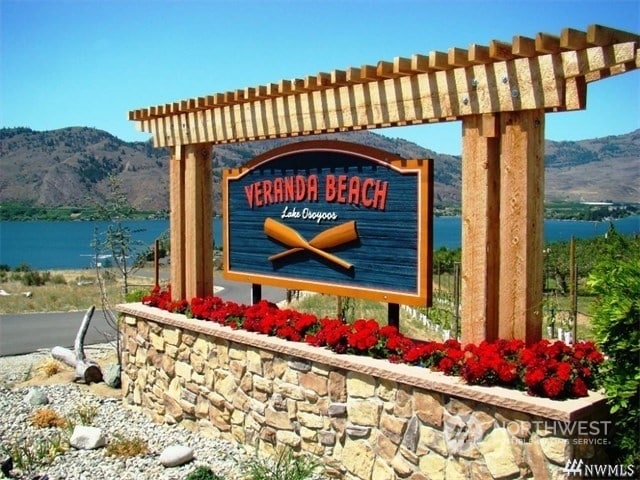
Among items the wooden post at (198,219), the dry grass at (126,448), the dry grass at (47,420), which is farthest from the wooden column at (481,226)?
the dry grass at (47,420)

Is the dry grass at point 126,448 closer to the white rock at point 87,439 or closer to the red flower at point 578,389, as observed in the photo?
the white rock at point 87,439

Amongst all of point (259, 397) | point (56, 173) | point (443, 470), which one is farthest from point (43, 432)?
point (56, 173)

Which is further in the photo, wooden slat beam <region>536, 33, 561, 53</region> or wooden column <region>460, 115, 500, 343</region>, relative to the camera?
wooden column <region>460, 115, 500, 343</region>

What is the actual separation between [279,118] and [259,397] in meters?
2.92

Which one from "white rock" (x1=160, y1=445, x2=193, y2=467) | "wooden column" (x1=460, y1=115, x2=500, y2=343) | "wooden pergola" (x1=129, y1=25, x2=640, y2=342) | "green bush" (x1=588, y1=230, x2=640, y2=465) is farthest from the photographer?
"white rock" (x1=160, y1=445, x2=193, y2=467)

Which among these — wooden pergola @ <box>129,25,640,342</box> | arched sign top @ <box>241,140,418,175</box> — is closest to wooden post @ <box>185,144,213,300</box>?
arched sign top @ <box>241,140,418,175</box>

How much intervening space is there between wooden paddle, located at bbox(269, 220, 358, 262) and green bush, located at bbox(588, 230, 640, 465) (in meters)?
2.57

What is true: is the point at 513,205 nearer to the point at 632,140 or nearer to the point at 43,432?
the point at 43,432

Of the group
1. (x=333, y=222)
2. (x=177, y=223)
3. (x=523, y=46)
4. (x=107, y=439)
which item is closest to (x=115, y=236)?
(x=177, y=223)

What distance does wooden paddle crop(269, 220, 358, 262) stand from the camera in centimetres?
705

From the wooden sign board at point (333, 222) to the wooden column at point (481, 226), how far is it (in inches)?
20.6

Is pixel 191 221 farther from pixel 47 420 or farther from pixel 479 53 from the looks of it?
pixel 479 53

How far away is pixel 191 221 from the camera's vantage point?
29.7ft

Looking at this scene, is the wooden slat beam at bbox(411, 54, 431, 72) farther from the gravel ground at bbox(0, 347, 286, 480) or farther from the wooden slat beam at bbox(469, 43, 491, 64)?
the gravel ground at bbox(0, 347, 286, 480)
